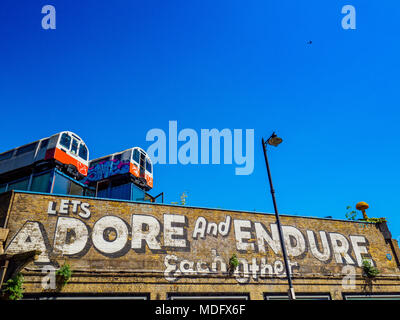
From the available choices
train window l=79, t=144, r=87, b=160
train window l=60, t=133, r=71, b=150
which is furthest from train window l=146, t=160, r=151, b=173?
train window l=60, t=133, r=71, b=150

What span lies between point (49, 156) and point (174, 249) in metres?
10.2

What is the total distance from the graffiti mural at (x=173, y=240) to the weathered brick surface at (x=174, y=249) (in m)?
0.05

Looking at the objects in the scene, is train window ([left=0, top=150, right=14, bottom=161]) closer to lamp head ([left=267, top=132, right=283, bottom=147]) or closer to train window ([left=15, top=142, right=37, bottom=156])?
train window ([left=15, top=142, right=37, bottom=156])

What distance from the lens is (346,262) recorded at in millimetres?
19438

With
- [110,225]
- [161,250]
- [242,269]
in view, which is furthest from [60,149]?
[242,269]

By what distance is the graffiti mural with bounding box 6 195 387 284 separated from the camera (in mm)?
14352

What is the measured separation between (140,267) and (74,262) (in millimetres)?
3132

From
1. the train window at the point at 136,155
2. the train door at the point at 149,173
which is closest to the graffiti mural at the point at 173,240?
the train window at the point at 136,155

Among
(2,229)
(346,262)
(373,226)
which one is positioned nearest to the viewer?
(2,229)

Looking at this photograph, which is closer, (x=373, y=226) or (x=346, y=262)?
(x=346, y=262)

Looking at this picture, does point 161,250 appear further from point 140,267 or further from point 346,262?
point 346,262

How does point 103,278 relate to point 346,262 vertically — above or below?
below

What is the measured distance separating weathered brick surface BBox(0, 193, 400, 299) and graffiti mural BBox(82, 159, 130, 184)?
8415 mm

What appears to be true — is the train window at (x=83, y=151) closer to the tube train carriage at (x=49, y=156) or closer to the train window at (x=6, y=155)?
the tube train carriage at (x=49, y=156)
